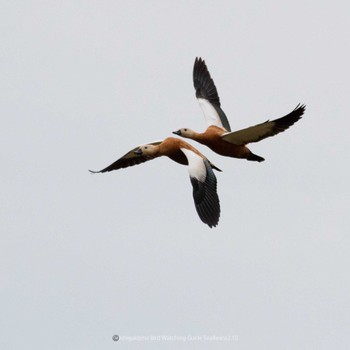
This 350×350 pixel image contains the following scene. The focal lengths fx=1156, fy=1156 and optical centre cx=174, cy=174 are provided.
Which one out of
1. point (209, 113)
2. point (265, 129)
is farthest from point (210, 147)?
point (209, 113)

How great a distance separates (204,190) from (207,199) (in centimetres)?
24

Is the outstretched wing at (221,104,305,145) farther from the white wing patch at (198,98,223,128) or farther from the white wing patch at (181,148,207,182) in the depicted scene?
the white wing patch at (198,98,223,128)

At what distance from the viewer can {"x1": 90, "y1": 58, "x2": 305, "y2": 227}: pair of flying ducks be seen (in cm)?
2370

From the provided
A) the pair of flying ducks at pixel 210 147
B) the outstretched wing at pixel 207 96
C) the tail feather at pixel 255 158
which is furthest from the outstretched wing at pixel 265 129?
the outstretched wing at pixel 207 96

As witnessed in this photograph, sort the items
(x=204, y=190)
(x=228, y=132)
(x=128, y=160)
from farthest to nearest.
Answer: (x=128, y=160) < (x=228, y=132) < (x=204, y=190)

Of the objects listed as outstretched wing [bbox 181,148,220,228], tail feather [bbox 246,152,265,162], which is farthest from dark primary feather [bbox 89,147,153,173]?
outstretched wing [bbox 181,148,220,228]

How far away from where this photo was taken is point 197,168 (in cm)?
2408

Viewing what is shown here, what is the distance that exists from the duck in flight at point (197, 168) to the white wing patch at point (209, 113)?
1984 mm

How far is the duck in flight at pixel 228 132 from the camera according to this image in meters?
24.5

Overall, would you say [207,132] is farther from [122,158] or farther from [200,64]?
[200,64]

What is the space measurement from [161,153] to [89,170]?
223 cm

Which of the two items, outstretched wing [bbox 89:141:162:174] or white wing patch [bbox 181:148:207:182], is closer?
white wing patch [bbox 181:148:207:182]

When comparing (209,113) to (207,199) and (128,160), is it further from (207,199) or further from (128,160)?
(207,199)

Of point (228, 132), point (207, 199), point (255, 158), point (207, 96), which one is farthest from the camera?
point (207, 96)
